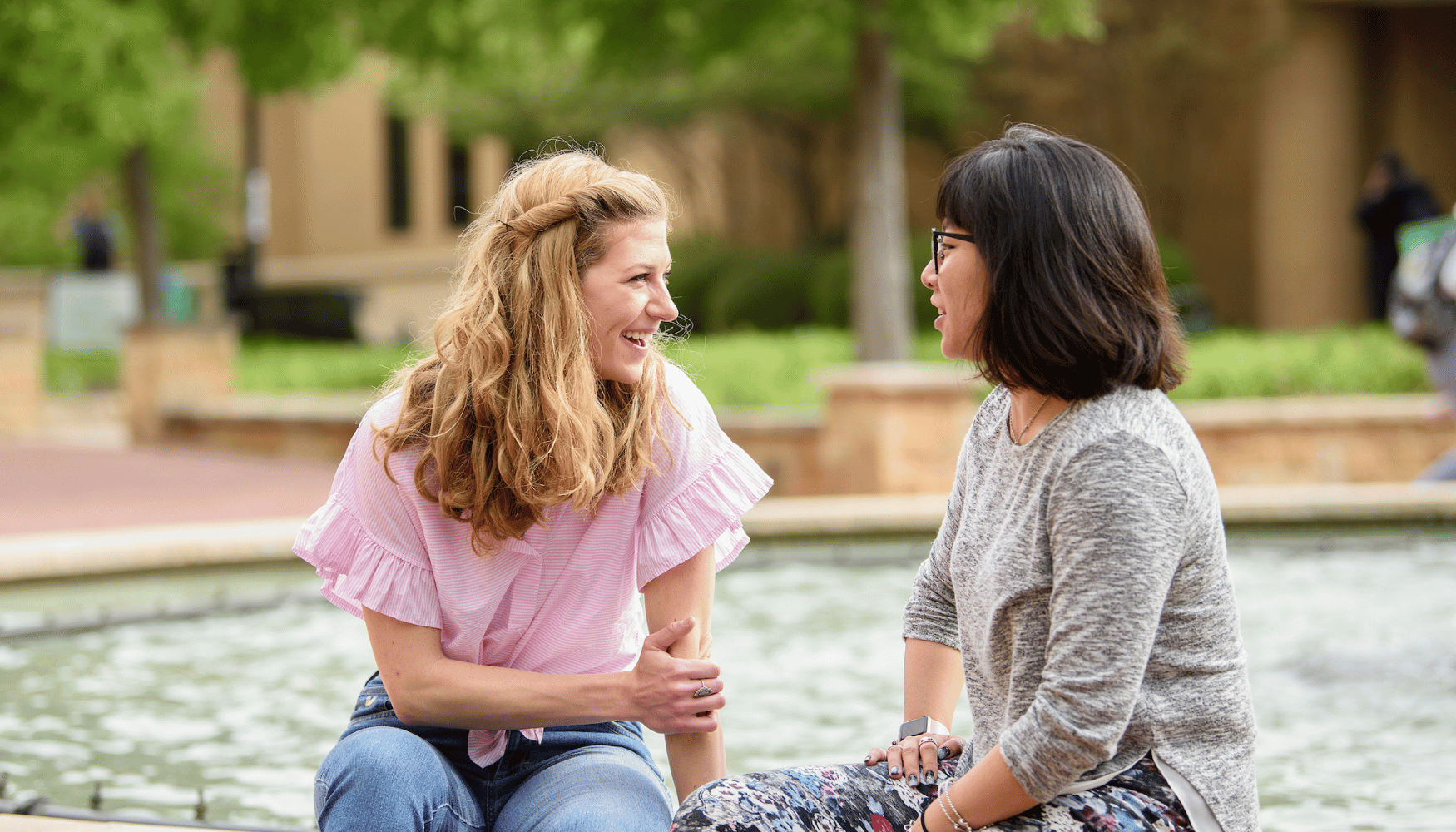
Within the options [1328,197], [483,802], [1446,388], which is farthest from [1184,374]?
[1328,197]

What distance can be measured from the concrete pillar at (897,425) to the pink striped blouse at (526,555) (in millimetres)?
6883

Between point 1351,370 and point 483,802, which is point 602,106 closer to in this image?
point 1351,370

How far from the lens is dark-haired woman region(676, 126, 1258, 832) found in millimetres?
2127

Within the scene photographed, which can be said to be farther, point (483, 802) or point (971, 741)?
point (483, 802)

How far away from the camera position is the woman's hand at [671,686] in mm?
2492

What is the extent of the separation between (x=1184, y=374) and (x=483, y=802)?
141 cm

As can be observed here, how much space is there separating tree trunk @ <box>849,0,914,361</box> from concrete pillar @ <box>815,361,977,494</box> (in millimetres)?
2436

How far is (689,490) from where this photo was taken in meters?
2.67

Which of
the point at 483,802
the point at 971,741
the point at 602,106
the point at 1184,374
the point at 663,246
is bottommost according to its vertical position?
the point at 483,802

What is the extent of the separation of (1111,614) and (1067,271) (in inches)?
19.7

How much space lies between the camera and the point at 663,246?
2.65 m

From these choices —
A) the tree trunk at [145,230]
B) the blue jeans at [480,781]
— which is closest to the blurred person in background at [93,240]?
the tree trunk at [145,230]

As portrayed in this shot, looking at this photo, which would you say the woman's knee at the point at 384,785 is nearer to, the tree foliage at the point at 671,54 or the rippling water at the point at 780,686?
the rippling water at the point at 780,686

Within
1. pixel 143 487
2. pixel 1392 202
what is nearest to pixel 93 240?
pixel 143 487
